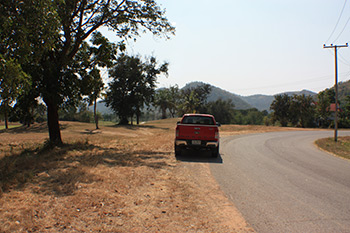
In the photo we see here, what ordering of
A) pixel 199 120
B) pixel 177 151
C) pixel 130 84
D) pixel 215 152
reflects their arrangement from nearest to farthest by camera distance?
pixel 215 152 → pixel 177 151 → pixel 199 120 → pixel 130 84

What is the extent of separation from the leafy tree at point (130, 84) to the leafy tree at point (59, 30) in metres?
32.6

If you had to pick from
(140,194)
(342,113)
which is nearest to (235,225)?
(140,194)

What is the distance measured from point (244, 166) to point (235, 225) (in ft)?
19.4

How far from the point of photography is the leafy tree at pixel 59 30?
732 cm

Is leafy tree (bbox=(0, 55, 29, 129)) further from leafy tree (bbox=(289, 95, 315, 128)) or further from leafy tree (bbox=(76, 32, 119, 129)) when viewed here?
leafy tree (bbox=(289, 95, 315, 128))

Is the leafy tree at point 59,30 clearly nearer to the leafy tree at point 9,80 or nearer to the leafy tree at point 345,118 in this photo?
the leafy tree at point 9,80

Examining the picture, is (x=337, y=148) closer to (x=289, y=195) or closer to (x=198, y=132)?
(x=198, y=132)

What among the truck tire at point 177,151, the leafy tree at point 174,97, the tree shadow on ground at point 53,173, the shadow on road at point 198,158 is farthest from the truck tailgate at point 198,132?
the leafy tree at point 174,97

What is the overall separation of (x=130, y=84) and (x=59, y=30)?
39198 millimetres

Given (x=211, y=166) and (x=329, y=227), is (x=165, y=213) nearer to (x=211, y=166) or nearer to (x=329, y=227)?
(x=329, y=227)

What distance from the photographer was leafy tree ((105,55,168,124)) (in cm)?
4784

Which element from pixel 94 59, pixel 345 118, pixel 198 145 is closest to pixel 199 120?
pixel 198 145

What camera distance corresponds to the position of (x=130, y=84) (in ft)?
159

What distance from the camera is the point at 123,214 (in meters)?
4.50
